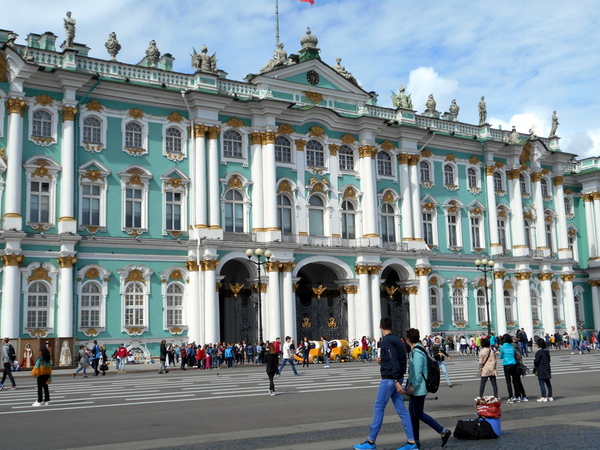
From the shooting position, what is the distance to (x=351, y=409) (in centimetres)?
1777

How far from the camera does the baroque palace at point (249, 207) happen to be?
1626 inches

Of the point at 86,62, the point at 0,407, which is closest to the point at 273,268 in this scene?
the point at 86,62

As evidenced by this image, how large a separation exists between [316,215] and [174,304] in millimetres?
11734

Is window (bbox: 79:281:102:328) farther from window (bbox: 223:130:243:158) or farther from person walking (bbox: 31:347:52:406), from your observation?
person walking (bbox: 31:347:52:406)

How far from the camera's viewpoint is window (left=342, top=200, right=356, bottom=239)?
51625 mm

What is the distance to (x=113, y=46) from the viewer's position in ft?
152

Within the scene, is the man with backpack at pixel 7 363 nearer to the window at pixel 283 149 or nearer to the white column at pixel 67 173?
the white column at pixel 67 173

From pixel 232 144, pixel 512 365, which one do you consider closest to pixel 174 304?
pixel 232 144

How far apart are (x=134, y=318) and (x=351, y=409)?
27679 mm

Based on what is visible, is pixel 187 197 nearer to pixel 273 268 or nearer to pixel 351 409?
pixel 273 268

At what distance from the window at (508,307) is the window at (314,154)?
64.9 ft

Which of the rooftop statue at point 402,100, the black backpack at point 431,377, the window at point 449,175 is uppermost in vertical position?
the rooftop statue at point 402,100

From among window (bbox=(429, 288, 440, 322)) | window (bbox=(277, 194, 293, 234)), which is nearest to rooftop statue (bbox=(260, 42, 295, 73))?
window (bbox=(277, 194, 293, 234))

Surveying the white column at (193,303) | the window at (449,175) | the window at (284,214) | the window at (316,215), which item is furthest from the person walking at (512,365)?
the window at (449,175)
